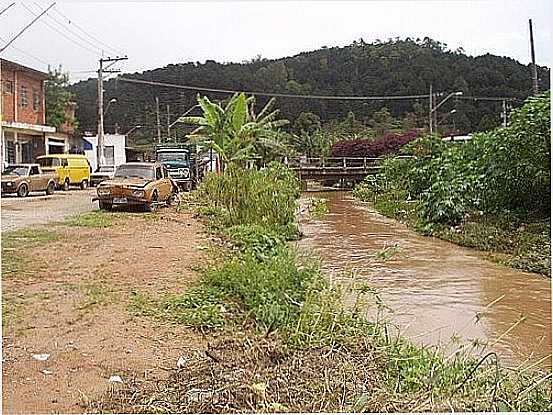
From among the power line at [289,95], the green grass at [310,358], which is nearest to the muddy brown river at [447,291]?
the green grass at [310,358]

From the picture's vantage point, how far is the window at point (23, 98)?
20903mm

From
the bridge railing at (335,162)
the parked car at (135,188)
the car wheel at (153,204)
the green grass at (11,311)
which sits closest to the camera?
the green grass at (11,311)

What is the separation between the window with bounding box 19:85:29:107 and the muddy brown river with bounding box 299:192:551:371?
11.3 metres

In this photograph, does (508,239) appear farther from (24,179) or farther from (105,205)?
(24,179)

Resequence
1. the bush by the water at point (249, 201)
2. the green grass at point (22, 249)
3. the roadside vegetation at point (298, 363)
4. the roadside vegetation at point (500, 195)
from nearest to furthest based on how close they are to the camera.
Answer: the roadside vegetation at point (298, 363) < the green grass at point (22, 249) < the roadside vegetation at point (500, 195) < the bush by the water at point (249, 201)

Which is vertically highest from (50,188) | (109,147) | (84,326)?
(109,147)

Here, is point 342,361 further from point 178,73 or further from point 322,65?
point 322,65

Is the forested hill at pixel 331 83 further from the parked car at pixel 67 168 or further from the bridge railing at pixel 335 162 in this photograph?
the parked car at pixel 67 168

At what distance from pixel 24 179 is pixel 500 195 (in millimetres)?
10569

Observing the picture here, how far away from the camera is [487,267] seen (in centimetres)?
983

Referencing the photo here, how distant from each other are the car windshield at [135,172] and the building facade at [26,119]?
608 cm

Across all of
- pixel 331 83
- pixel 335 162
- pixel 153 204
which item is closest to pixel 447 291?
pixel 153 204

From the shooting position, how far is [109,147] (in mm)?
28922

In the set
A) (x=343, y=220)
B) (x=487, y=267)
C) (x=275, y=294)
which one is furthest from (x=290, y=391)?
(x=343, y=220)
